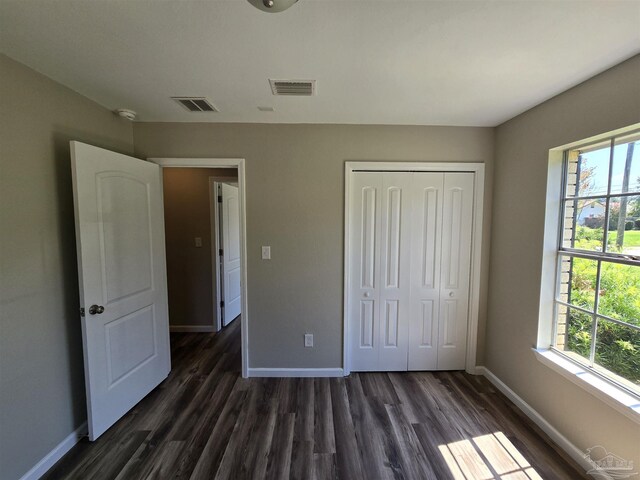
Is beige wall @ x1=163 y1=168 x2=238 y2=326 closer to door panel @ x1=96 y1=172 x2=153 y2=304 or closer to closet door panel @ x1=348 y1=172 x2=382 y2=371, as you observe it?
door panel @ x1=96 y1=172 x2=153 y2=304

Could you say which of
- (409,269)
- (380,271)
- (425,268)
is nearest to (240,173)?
(380,271)

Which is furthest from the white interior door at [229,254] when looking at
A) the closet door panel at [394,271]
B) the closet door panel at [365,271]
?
the closet door panel at [394,271]

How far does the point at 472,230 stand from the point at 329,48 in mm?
1992

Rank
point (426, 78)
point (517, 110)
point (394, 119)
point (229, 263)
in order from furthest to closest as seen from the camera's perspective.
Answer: point (229, 263) → point (394, 119) → point (517, 110) → point (426, 78)

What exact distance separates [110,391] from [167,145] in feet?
6.57

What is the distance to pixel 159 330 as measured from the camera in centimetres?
232

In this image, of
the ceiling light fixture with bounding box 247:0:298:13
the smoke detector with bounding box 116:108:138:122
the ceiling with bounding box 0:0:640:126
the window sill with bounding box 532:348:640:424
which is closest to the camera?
the ceiling light fixture with bounding box 247:0:298:13

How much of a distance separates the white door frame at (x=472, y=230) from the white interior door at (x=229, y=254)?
1720 millimetres

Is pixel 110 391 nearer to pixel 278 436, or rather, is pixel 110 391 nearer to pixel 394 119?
pixel 278 436

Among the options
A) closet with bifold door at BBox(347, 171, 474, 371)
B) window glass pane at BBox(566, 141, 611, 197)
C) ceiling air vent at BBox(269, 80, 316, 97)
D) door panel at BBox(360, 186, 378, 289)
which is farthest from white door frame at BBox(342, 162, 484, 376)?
ceiling air vent at BBox(269, 80, 316, 97)

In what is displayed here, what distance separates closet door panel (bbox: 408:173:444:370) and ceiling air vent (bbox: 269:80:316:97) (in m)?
1.22

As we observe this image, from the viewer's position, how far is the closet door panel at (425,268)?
7.84 ft

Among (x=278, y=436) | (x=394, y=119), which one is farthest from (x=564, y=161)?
(x=278, y=436)

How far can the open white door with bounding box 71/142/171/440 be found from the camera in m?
1.68
